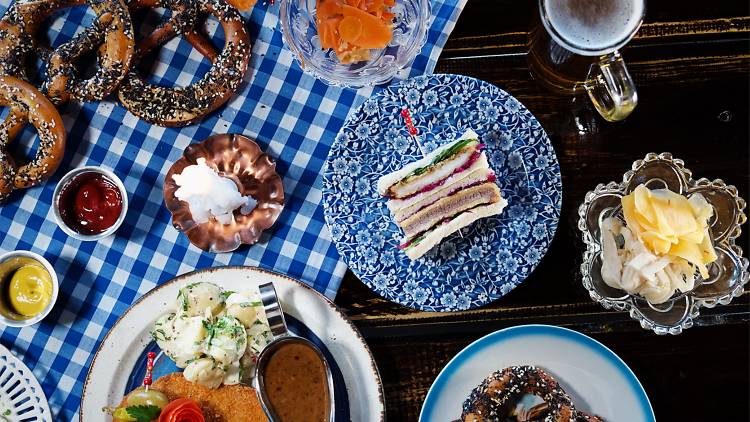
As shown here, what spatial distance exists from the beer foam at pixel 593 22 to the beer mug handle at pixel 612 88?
2.5 inches

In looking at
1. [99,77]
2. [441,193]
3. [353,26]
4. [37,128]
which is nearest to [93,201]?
[37,128]

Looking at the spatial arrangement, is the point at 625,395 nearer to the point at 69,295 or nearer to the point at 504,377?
the point at 504,377

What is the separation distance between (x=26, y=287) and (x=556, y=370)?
195 centimetres

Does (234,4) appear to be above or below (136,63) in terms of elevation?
above

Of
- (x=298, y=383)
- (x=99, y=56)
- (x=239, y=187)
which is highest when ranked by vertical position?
(x=99, y=56)

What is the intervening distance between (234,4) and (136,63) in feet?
1.41

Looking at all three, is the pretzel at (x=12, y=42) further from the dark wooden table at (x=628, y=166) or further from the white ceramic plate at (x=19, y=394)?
the dark wooden table at (x=628, y=166)

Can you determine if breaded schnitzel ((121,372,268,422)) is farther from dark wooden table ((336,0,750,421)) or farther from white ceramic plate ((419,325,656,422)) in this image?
white ceramic plate ((419,325,656,422))

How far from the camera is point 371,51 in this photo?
2.61m

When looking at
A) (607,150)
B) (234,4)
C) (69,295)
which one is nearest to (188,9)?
(234,4)

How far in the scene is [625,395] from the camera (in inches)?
101

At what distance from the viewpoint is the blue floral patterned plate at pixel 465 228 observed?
8.51 ft

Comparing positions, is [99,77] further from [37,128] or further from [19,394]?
[19,394]

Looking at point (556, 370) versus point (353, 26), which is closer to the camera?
point (353, 26)
